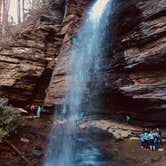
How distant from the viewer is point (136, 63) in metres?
18.0

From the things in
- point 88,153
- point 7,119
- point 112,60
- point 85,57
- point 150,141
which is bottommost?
point 88,153

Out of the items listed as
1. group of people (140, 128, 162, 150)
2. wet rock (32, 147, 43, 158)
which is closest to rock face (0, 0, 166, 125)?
group of people (140, 128, 162, 150)

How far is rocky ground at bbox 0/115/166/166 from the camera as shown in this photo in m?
13.5

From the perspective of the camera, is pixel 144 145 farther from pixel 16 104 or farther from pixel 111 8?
pixel 16 104

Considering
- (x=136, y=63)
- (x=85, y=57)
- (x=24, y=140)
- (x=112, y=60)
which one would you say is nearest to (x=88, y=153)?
(x=24, y=140)

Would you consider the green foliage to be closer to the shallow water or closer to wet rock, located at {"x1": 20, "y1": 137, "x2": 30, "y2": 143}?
wet rock, located at {"x1": 20, "y1": 137, "x2": 30, "y2": 143}

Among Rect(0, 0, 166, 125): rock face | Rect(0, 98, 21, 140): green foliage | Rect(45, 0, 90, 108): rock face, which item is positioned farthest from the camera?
Rect(45, 0, 90, 108): rock face

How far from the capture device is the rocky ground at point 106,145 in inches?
532

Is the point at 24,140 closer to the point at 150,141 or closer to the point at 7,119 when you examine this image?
the point at 7,119

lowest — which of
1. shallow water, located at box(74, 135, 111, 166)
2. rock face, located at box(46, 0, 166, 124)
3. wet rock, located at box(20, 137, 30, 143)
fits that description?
shallow water, located at box(74, 135, 111, 166)

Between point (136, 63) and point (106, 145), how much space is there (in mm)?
6173

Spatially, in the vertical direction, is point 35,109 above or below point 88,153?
above

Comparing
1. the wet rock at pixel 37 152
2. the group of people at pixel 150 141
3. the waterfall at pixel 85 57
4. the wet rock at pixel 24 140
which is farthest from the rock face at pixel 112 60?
the wet rock at pixel 37 152

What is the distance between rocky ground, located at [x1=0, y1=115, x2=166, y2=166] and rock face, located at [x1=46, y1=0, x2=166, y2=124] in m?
1.69
